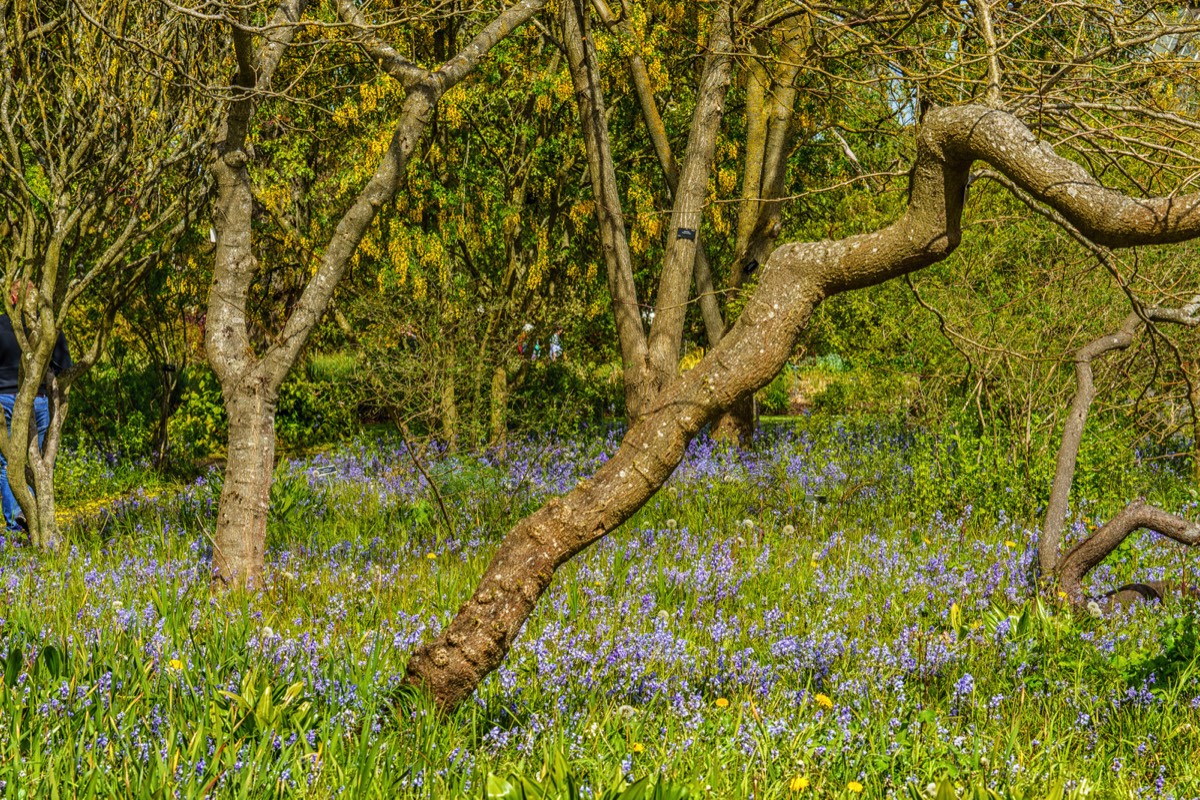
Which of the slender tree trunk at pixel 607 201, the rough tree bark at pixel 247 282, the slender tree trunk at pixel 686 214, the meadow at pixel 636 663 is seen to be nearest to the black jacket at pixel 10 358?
the meadow at pixel 636 663

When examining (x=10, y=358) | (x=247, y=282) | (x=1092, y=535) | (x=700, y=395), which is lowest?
(x=1092, y=535)

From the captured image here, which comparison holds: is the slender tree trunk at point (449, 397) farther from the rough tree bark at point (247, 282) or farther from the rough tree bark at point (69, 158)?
the rough tree bark at point (247, 282)

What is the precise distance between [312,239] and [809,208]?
5.65 m

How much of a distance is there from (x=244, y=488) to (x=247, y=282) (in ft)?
3.64

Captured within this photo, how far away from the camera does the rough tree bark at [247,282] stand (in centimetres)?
523

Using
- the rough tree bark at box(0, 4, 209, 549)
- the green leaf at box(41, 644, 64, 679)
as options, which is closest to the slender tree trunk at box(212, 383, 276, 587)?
the rough tree bark at box(0, 4, 209, 549)

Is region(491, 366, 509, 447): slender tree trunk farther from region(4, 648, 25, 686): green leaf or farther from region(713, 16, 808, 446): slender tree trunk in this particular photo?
region(4, 648, 25, 686): green leaf

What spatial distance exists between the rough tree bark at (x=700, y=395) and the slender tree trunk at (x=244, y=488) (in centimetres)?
223

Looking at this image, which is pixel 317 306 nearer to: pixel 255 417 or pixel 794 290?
pixel 255 417

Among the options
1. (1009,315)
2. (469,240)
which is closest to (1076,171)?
(1009,315)

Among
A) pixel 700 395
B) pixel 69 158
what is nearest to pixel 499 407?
pixel 69 158

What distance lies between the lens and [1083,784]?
3.06 meters

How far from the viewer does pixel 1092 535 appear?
4.65 meters

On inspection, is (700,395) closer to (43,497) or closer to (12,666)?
(12,666)
